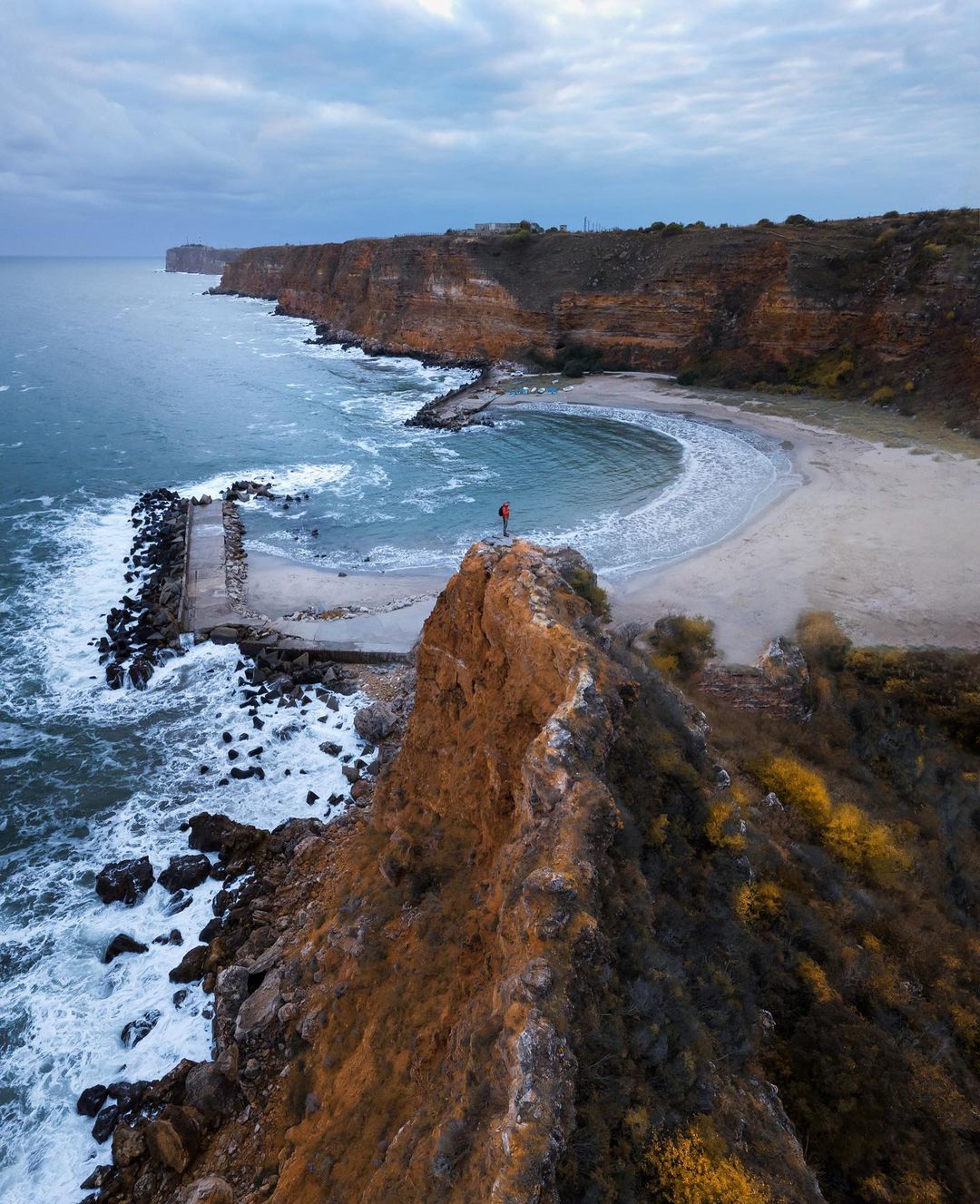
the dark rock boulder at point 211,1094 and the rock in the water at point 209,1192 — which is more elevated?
the rock in the water at point 209,1192

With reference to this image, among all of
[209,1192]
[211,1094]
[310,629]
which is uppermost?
[209,1192]

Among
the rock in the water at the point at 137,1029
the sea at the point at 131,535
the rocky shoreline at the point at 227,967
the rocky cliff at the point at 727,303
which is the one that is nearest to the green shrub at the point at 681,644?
the sea at the point at 131,535

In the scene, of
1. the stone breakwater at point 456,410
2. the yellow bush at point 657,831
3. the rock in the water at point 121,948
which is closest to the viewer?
the yellow bush at point 657,831

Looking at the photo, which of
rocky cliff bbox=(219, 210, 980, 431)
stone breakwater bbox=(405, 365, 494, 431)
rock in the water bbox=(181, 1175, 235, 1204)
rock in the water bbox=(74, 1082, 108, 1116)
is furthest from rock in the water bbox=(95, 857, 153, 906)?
rocky cliff bbox=(219, 210, 980, 431)

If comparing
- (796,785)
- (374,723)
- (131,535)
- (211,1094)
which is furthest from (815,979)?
(131,535)

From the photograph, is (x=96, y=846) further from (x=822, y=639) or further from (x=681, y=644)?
(x=822, y=639)

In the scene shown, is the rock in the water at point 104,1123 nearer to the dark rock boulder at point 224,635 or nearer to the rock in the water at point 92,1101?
the rock in the water at point 92,1101

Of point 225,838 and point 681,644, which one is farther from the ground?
point 681,644
